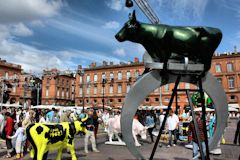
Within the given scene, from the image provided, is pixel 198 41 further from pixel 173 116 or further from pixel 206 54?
pixel 173 116

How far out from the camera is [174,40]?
5.53 metres

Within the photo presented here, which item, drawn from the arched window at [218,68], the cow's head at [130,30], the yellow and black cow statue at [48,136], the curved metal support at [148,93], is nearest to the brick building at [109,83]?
the arched window at [218,68]

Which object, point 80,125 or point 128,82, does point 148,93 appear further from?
point 128,82

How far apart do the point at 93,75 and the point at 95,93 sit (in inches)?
197

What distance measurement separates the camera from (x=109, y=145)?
468 inches

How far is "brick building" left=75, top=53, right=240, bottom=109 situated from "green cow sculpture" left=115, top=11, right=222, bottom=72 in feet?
149

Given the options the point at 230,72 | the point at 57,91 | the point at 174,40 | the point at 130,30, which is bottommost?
the point at 174,40

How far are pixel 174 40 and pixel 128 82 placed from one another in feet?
178

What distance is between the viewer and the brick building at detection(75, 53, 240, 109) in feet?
168

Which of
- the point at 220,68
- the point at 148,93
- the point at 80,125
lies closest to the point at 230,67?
the point at 220,68

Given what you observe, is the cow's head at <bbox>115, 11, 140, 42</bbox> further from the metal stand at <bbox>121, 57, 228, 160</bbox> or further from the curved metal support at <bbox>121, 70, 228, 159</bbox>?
the curved metal support at <bbox>121, 70, 228, 159</bbox>

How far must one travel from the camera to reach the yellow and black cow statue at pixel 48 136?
21.4 ft

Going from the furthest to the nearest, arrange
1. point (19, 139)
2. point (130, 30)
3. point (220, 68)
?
point (220, 68), point (19, 139), point (130, 30)

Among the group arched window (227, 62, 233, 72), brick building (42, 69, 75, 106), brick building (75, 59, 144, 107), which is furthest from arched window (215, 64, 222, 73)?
brick building (42, 69, 75, 106)
